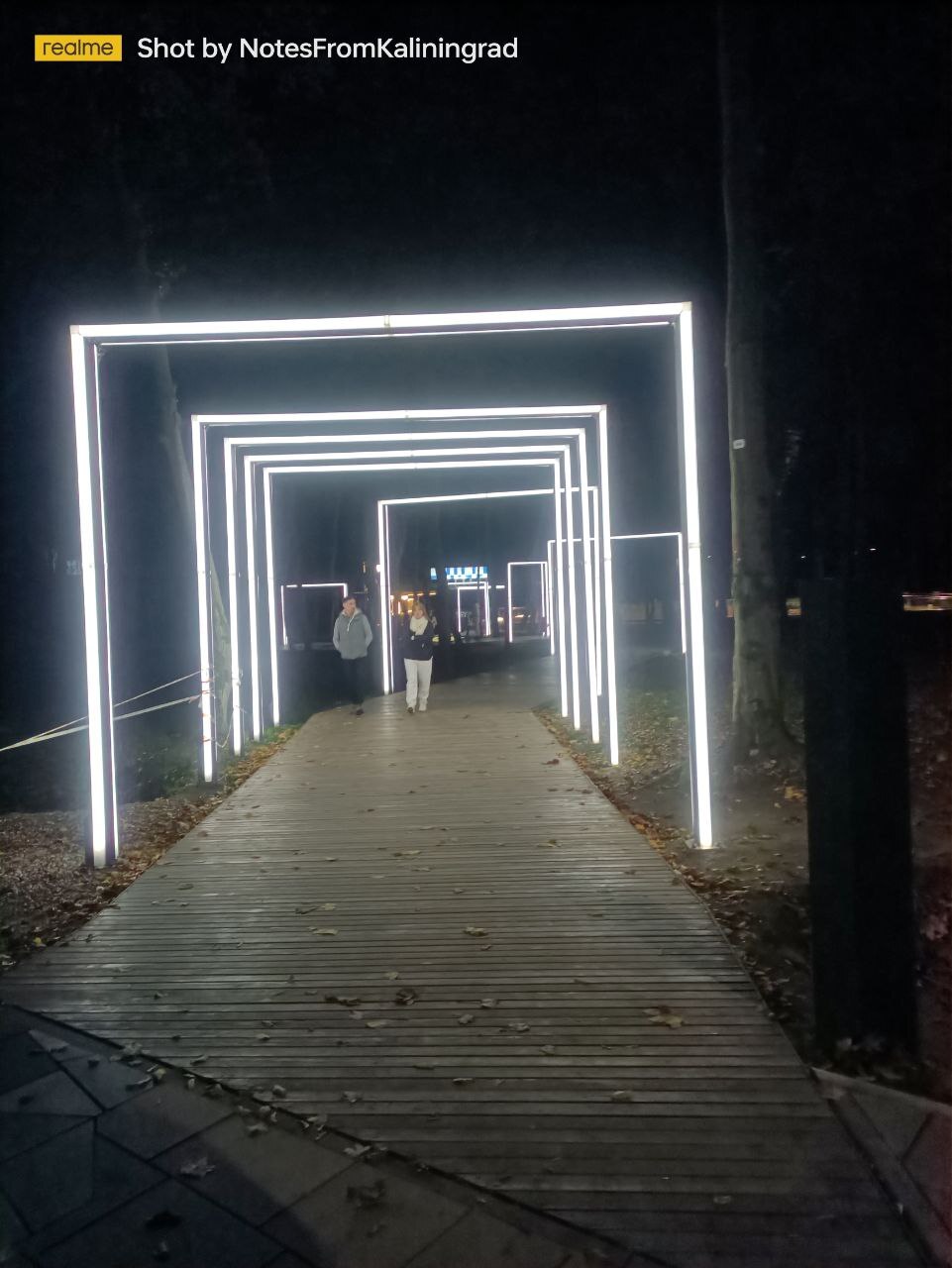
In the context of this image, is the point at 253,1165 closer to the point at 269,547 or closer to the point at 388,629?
the point at 269,547

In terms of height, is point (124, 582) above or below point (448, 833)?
above

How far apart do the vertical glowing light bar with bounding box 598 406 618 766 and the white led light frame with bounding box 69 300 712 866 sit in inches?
119

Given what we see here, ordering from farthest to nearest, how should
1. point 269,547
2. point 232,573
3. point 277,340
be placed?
1. point 269,547
2. point 232,573
3. point 277,340

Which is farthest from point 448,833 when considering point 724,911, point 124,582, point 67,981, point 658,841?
point 124,582

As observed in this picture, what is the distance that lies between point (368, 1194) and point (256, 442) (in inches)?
406

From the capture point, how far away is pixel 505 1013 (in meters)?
4.38

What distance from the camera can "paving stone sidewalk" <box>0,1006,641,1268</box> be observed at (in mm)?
2773

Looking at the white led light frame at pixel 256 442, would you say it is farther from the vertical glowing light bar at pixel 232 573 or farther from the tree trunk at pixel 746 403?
the tree trunk at pixel 746 403

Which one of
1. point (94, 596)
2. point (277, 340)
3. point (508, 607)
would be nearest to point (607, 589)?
point (277, 340)

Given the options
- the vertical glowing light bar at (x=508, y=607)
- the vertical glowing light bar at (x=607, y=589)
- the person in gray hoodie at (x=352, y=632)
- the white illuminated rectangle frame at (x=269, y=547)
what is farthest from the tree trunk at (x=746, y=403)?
the vertical glowing light bar at (x=508, y=607)

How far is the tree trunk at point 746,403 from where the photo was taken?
975 centimetres

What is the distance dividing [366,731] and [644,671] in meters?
9.62

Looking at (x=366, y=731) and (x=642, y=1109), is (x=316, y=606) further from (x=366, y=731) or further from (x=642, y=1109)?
(x=642, y=1109)

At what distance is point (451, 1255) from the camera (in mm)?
2736
